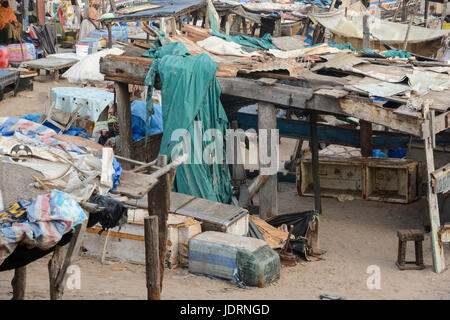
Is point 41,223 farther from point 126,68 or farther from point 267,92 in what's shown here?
point 126,68

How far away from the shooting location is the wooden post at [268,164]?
35.7 ft

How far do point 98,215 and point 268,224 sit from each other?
17.3 ft

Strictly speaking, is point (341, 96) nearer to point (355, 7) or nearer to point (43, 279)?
point (43, 279)

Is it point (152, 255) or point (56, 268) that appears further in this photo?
point (152, 255)

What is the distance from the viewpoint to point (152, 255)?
6.51 meters

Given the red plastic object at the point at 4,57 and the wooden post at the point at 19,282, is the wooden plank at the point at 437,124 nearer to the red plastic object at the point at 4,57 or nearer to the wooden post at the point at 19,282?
the wooden post at the point at 19,282

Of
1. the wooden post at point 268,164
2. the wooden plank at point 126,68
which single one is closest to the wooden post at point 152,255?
the wooden post at point 268,164

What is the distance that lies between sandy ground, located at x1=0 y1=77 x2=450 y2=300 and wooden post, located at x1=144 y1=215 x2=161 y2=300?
4.99 ft

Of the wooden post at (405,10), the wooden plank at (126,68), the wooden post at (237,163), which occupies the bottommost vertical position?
the wooden post at (237,163)

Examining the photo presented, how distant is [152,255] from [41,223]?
146 centimetres

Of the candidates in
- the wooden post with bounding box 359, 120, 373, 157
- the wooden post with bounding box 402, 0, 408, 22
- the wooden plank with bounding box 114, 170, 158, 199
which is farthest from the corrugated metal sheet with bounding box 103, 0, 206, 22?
the wooden post with bounding box 402, 0, 408, 22

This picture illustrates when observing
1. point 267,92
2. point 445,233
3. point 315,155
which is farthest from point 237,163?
point 445,233

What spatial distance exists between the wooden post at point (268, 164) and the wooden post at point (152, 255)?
15.6ft

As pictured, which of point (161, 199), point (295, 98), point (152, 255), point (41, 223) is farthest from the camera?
point (295, 98)
